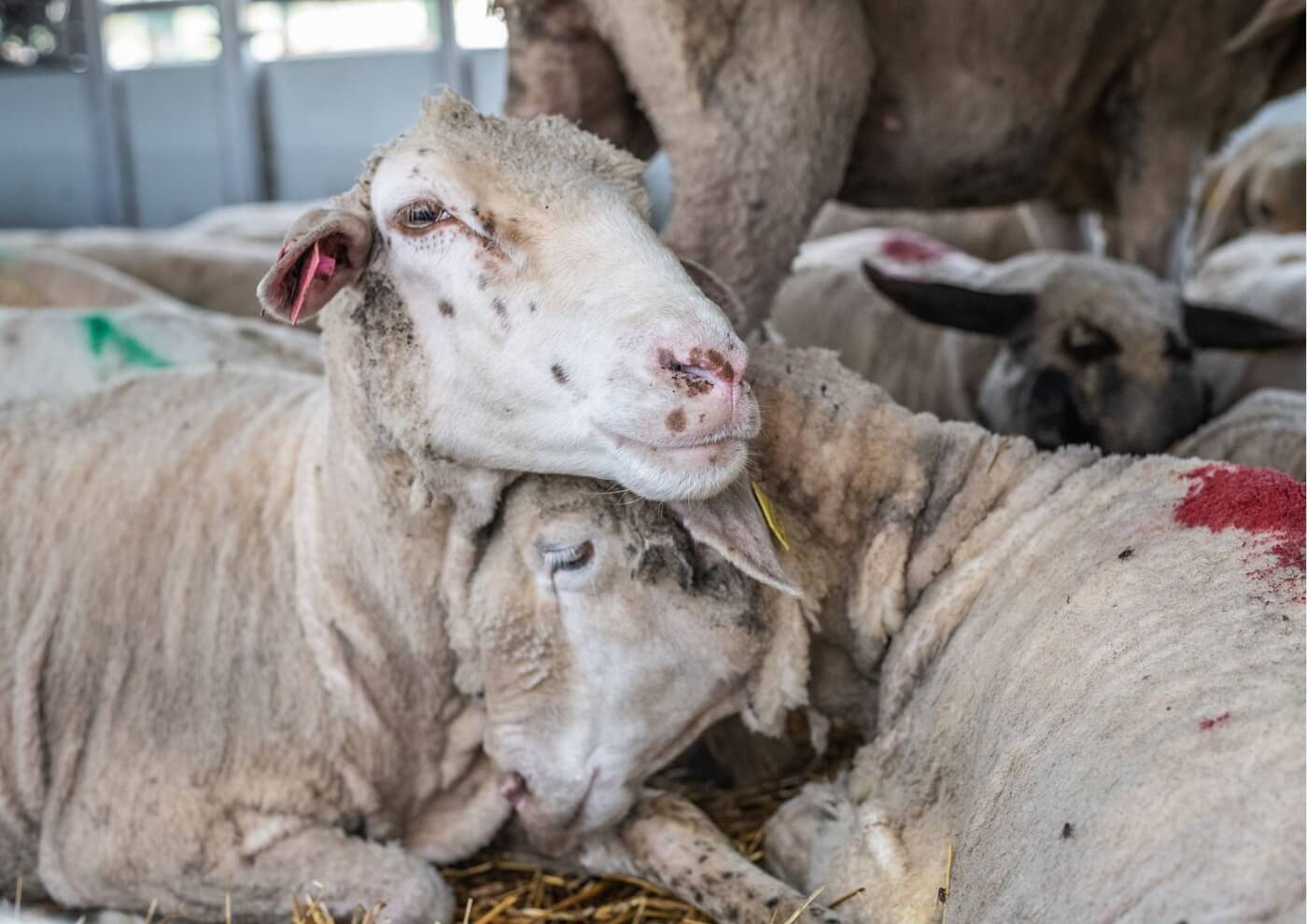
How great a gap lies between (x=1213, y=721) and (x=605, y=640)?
993mm

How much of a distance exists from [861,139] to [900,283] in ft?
1.67

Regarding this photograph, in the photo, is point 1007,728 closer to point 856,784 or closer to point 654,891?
point 856,784

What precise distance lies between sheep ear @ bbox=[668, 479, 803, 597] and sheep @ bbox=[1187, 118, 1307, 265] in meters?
4.50

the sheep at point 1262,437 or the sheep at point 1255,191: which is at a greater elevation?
the sheep at point 1262,437

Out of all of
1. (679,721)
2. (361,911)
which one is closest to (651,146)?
(679,721)

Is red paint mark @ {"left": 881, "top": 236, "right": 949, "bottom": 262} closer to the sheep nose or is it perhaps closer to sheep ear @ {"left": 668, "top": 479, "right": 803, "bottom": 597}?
sheep ear @ {"left": 668, "top": 479, "right": 803, "bottom": 597}

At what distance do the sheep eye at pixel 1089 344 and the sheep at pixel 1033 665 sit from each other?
1732 millimetres

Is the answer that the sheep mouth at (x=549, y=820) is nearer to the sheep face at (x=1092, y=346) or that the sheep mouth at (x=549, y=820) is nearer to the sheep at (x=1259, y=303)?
the sheep face at (x=1092, y=346)

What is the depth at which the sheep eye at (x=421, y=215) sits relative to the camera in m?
1.99

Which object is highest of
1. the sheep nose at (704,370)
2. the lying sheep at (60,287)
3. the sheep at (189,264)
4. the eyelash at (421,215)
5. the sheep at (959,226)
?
the eyelash at (421,215)

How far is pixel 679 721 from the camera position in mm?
2299

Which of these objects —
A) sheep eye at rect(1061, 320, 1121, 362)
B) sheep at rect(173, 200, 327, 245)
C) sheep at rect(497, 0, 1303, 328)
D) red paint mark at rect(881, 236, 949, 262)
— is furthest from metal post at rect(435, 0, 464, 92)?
sheep eye at rect(1061, 320, 1121, 362)

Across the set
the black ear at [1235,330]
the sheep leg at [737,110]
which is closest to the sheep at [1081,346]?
the black ear at [1235,330]

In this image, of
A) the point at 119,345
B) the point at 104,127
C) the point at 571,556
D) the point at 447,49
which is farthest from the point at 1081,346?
the point at 104,127
